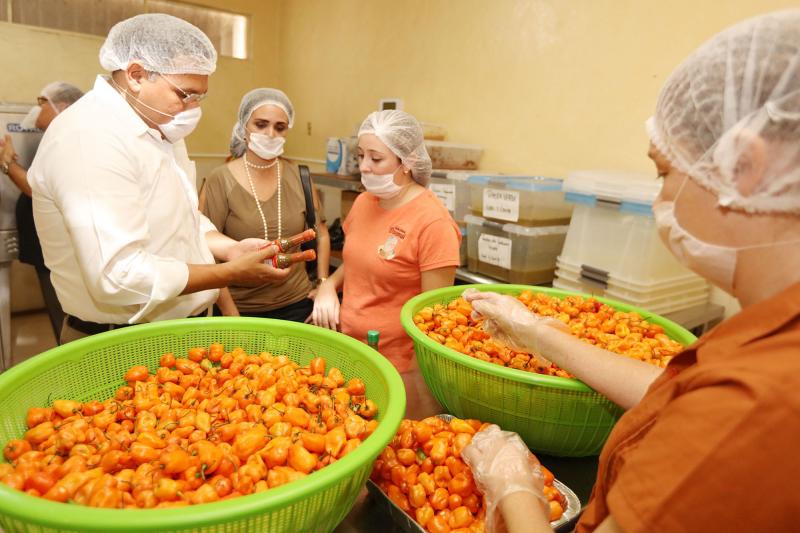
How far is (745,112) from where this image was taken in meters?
0.72

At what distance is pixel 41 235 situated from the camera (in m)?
1.76

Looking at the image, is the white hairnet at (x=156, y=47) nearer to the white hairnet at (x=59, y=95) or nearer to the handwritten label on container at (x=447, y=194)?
the handwritten label on container at (x=447, y=194)

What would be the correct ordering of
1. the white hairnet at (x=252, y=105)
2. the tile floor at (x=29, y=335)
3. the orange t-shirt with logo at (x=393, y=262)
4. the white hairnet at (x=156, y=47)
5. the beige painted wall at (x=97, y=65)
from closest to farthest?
1. the white hairnet at (x=156, y=47)
2. the orange t-shirt with logo at (x=393, y=262)
3. the white hairnet at (x=252, y=105)
4. the tile floor at (x=29, y=335)
5. the beige painted wall at (x=97, y=65)

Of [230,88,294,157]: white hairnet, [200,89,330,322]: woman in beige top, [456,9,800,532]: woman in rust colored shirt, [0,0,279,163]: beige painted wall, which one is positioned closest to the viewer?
[456,9,800,532]: woman in rust colored shirt

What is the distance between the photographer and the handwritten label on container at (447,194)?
10.5 ft

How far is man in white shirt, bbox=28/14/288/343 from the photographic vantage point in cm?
151

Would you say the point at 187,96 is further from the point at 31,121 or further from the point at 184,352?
the point at 31,121

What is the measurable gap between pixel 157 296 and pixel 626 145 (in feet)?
8.65

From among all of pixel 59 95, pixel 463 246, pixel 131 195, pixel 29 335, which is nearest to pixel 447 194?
pixel 463 246

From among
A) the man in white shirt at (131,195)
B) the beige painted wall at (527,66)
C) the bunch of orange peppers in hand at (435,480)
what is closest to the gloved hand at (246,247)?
the man in white shirt at (131,195)

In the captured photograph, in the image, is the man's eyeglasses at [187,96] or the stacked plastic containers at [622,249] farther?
the stacked plastic containers at [622,249]

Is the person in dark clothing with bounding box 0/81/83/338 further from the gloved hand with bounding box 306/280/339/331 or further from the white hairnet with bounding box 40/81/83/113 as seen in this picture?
the gloved hand with bounding box 306/280/339/331

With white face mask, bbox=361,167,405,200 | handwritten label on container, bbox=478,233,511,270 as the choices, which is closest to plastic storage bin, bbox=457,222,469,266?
handwritten label on container, bbox=478,233,511,270

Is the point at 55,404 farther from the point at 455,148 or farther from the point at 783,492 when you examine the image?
the point at 455,148
